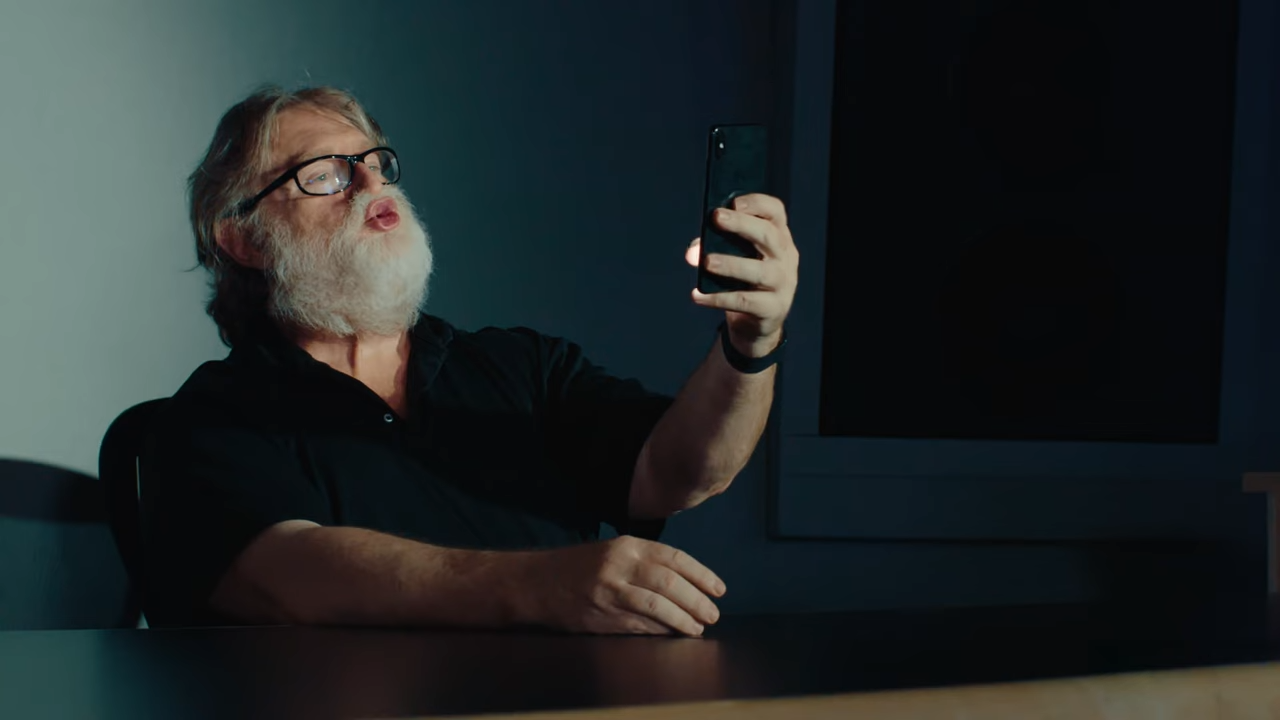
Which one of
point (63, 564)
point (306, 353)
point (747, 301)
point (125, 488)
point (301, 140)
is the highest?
point (301, 140)

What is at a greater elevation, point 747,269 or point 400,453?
point 747,269

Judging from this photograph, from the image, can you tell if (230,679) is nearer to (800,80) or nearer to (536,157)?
(536,157)

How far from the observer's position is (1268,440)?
2064 mm

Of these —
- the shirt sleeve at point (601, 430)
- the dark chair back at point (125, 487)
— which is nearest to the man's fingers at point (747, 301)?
the shirt sleeve at point (601, 430)

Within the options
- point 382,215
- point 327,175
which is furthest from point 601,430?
point 327,175

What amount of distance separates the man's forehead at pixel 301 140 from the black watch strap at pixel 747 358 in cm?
76

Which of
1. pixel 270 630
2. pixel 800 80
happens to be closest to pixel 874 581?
pixel 800 80

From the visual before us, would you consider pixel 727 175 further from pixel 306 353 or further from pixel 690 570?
pixel 306 353

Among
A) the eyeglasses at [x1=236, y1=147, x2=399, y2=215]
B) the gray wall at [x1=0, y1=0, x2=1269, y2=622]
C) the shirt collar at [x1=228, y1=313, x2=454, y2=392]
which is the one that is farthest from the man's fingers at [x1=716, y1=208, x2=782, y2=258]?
the gray wall at [x1=0, y1=0, x2=1269, y2=622]

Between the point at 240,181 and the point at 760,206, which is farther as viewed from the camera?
the point at 240,181

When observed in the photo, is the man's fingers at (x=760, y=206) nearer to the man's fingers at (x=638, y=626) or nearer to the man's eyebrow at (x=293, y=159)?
the man's fingers at (x=638, y=626)

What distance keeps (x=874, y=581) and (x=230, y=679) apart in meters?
1.61

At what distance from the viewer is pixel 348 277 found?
5.23ft

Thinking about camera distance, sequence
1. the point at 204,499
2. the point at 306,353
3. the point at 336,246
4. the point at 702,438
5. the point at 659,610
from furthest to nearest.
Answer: the point at 336,246 → the point at 306,353 → the point at 702,438 → the point at 204,499 → the point at 659,610
